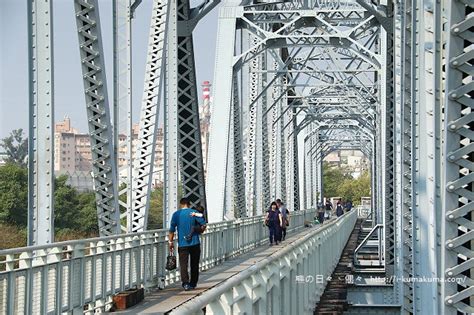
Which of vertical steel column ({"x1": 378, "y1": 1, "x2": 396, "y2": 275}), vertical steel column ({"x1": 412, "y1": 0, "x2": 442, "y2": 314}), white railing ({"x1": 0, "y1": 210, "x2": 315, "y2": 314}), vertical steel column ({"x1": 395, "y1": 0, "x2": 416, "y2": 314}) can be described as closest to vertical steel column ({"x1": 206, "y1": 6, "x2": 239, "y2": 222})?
vertical steel column ({"x1": 378, "y1": 1, "x2": 396, "y2": 275})

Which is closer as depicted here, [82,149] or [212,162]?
[212,162]

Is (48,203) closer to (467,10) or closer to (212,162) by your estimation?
(467,10)

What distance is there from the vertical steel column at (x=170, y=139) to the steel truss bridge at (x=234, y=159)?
1.3 inches

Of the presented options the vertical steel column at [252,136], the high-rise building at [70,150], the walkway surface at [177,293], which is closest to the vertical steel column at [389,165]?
the walkway surface at [177,293]

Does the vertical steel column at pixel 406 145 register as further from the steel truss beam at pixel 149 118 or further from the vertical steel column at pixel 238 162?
the vertical steel column at pixel 238 162

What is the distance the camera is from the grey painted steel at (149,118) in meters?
22.2

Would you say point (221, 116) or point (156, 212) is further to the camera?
point (156, 212)

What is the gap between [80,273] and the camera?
14320 millimetres

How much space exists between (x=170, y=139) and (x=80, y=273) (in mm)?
10868

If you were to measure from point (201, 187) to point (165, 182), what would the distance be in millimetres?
4363

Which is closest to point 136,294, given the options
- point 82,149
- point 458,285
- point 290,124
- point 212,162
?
point 458,285

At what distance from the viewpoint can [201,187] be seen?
29266 mm

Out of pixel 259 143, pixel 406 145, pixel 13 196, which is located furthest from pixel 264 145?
pixel 406 145

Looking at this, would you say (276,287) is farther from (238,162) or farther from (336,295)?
(238,162)
